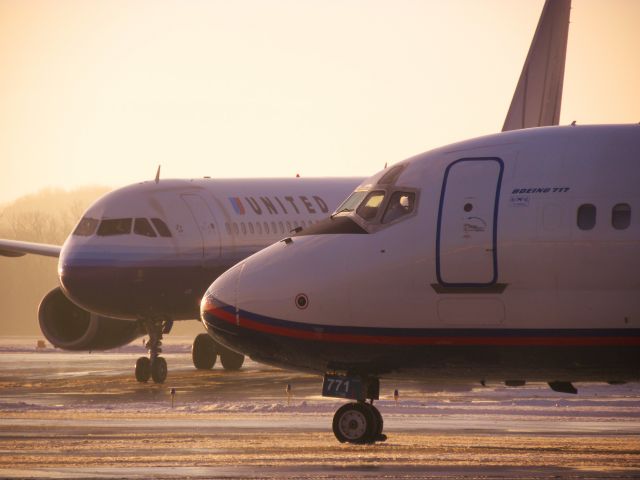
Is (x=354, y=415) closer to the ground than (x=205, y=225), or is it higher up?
closer to the ground

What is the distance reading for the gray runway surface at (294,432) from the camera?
17.4 metres

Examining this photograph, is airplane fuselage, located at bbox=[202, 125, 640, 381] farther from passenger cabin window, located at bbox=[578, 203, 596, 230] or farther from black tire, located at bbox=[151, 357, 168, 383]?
black tire, located at bbox=[151, 357, 168, 383]

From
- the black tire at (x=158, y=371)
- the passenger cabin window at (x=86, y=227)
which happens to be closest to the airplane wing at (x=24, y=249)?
the passenger cabin window at (x=86, y=227)

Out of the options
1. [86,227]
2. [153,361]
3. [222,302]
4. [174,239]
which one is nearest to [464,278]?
[222,302]

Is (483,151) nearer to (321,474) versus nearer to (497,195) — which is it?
(497,195)

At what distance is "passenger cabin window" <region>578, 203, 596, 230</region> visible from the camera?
18.3 metres

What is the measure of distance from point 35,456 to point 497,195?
19.8 ft

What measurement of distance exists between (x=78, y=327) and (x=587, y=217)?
76.3 ft

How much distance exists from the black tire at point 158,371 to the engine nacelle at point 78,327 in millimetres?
3500

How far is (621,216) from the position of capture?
18.3 m

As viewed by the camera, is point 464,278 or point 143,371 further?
point 143,371

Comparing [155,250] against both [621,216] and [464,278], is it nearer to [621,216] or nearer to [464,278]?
[464,278]

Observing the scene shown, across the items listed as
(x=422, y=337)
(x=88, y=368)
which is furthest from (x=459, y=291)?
(x=88, y=368)

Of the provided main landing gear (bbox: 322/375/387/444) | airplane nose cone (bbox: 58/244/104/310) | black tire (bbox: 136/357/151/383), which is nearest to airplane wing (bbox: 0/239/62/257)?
airplane nose cone (bbox: 58/244/104/310)
